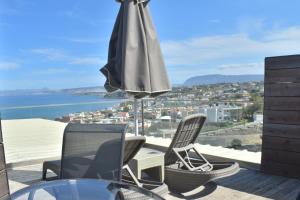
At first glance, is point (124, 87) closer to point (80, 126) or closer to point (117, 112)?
point (80, 126)

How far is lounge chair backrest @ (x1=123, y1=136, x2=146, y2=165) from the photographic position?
9.54 feet

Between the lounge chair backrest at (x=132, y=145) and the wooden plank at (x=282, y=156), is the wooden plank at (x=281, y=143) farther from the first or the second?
the lounge chair backrest at (x=132, y=145)

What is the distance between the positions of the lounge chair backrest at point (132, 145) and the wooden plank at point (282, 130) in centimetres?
214

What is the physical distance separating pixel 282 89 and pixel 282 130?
1.76 ft

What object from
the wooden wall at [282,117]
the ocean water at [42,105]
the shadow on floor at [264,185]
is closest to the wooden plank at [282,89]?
the wooden wall at [282,117]

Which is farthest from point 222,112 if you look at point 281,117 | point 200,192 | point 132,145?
point 132,145

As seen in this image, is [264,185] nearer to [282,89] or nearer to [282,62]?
[282,89]

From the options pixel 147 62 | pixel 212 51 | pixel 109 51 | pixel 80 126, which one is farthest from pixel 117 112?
pixel 212 51

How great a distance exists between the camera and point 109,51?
407 cm

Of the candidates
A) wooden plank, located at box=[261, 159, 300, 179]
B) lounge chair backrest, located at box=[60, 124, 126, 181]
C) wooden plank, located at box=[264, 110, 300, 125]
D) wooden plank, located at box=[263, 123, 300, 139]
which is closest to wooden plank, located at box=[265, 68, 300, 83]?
wooden plank, located at box=[264, 110, 300, 125]

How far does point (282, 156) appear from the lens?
427 centimetres

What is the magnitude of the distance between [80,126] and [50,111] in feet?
17.6

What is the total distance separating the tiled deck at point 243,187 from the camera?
138 inches

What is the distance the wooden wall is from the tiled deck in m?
0.19
